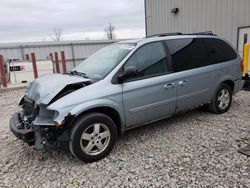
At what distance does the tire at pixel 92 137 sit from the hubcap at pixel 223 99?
263cm

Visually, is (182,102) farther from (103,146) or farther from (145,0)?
(145,0)

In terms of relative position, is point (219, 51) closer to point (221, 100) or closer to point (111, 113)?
point (221, 100)

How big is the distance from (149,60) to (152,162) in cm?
158

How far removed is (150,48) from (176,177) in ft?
6.63

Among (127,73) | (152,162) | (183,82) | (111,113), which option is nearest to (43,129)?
(111,113)

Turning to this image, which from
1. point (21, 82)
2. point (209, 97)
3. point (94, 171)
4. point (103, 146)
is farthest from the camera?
point (21, 82)

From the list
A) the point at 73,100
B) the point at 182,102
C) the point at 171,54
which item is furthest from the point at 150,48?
the point at 73,100

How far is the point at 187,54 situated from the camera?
13.0 feet

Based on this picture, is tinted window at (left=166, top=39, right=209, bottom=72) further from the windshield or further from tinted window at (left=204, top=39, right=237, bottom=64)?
the windshield

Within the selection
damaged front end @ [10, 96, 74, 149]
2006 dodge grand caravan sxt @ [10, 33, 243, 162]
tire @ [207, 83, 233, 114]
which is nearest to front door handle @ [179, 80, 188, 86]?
2006 dodge grand caravan sxt @ [10, 33, 243, 162]

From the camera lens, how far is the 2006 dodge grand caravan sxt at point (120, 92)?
279 cm

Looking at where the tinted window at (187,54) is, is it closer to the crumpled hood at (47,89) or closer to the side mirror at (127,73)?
the side mirror at (127,73)

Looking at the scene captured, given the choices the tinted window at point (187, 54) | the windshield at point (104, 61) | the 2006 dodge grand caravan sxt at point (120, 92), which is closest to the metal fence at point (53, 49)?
the windshield at point (104, 61)

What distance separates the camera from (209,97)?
435 centimetres
